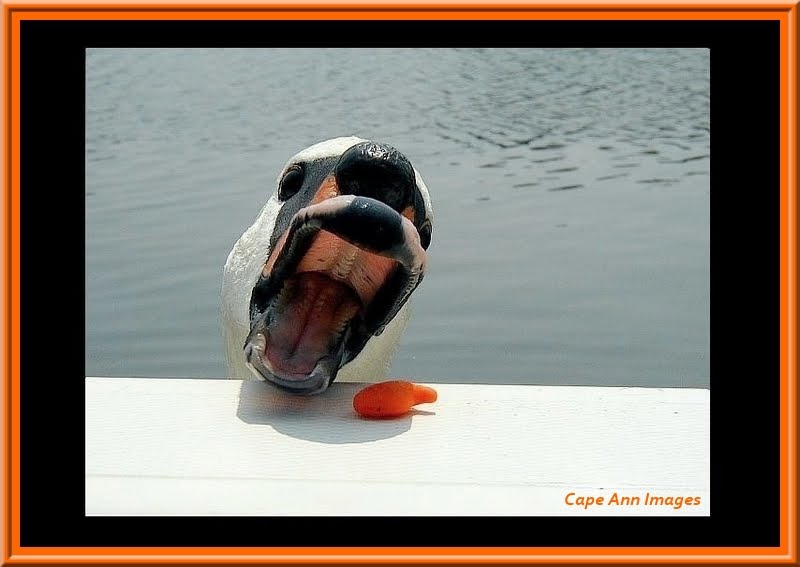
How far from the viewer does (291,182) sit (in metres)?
2.47

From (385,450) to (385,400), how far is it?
7.5 inches

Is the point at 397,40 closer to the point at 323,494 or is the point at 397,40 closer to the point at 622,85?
the point at 323,494

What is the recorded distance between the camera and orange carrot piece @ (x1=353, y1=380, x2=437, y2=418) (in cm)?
222

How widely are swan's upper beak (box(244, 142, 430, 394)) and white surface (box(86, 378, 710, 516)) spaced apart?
3.8 inches

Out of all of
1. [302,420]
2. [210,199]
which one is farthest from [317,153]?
[210,199]

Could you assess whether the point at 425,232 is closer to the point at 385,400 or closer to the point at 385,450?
the point at 385,400

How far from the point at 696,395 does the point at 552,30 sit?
86 centimetres

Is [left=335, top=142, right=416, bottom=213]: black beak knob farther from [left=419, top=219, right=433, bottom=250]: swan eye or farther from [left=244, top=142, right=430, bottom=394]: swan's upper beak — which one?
[left=419, top=219, right=433, bottom=250]: swan eye

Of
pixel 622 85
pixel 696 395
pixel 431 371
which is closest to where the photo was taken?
pixel 696 395

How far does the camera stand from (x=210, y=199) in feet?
20.1

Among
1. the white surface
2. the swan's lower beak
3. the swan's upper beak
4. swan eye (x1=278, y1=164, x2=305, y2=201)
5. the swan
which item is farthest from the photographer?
swan eye (x1=278, y1=164, x2=305, y2=201)

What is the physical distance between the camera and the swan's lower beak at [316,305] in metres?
2.19

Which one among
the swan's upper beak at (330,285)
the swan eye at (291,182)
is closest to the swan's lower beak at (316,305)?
the swan's upper beak at (330,285)

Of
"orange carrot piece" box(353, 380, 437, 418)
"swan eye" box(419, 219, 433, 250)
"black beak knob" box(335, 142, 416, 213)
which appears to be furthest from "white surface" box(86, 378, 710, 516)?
"black beak knob" box(335, 142, 416, 213)
